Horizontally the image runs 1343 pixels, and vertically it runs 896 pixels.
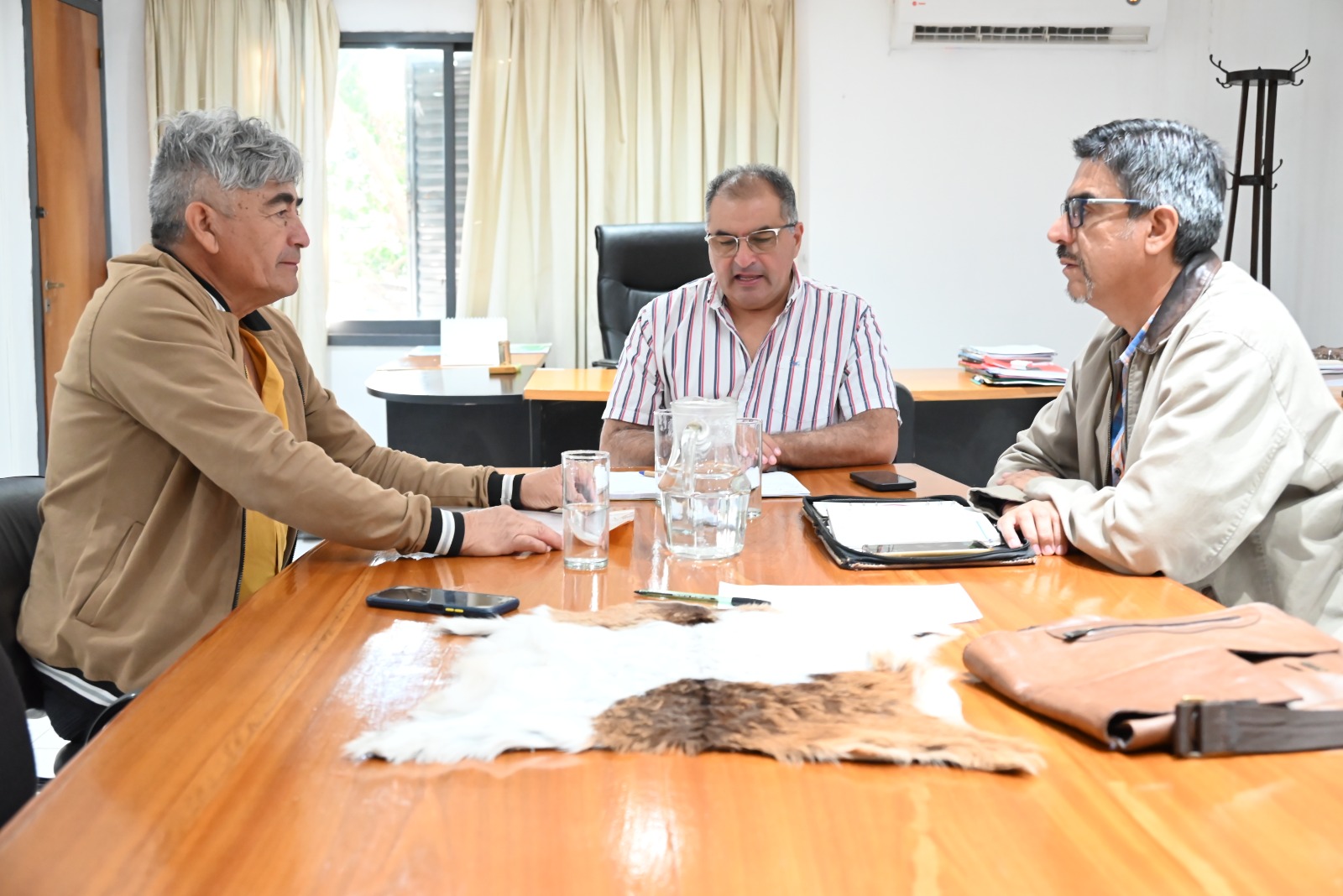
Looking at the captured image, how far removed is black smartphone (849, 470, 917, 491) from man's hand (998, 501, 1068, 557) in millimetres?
401

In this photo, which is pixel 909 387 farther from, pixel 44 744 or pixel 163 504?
pixel 44 744

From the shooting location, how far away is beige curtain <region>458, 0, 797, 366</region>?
5133mm

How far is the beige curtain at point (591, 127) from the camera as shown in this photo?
5.13m

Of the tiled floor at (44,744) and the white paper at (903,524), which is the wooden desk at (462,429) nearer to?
the tiled floor at (44,744)

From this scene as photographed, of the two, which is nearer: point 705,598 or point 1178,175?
point 705,598

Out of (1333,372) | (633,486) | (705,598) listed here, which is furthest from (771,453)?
(1333,372)

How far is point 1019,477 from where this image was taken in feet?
6.25

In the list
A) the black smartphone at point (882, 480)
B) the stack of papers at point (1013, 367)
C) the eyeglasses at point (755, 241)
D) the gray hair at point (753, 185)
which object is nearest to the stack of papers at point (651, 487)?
the black smartphone at point (882, 480)

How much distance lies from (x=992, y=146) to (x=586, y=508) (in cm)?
446

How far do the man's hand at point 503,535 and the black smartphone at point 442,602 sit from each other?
20 centimetres

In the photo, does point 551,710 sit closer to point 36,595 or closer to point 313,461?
point 313,461

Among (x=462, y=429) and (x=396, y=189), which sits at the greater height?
(x=396, y=189)

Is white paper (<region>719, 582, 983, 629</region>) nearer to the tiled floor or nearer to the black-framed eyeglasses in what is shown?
the black-framed eyeglasses

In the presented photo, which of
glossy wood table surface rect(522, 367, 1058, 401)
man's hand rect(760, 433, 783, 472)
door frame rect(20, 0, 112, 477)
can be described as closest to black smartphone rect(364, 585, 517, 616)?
man's hand rect(760, 433, 783, 472)
